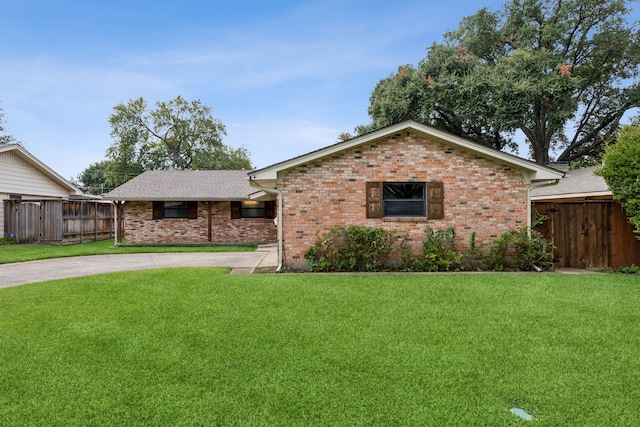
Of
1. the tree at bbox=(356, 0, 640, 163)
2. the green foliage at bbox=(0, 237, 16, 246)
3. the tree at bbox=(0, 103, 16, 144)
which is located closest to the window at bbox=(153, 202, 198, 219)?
the green foliage at bbox=(0, 237, 16, 246)

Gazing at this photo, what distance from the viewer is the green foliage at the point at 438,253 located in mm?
9312

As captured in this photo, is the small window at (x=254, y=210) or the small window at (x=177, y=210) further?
the small window at (x=254, y=210)

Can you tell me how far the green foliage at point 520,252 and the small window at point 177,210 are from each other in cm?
1383

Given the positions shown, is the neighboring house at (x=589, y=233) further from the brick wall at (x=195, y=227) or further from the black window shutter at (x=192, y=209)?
the black window shutter at (x=192, y=209)

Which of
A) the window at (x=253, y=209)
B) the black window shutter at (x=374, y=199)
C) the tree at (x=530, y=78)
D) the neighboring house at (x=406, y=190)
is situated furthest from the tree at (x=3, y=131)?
the black window shutter at (x=374, y=199)

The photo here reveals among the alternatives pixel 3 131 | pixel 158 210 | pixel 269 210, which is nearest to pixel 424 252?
pixel 269 210

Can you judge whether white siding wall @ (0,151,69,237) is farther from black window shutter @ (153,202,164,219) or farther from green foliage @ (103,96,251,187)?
green foliage @ (103,96,251,187)

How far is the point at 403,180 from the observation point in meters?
9.85

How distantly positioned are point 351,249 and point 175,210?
11.7 m

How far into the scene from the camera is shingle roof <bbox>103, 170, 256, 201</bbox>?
17.2m

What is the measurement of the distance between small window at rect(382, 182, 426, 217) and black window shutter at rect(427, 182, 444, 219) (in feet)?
0.58

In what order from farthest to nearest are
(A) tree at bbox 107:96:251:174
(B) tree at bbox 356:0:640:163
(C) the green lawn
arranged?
1. (A) tree at bbox 107:96:251:174
2. (B) tree at bbox 356:0:640:163
3. (C) the green lawn

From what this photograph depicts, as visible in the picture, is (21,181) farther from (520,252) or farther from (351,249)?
(520,252)

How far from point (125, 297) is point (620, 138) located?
38.1ft
